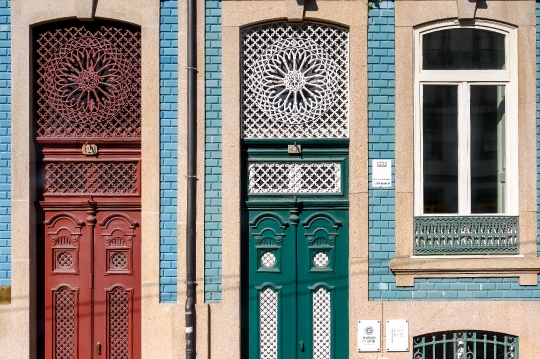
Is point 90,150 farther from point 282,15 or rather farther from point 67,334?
point 282,15

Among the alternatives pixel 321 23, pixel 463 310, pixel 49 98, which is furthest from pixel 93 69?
pixel 463 310

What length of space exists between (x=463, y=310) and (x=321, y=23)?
386 centimetres

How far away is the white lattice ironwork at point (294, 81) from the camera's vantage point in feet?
27.7

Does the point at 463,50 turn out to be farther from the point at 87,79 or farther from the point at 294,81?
the point at 87,79

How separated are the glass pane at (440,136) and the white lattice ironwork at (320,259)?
5.11 feet

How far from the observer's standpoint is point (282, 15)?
27.3 feet

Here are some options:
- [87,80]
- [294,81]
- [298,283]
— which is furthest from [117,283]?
[294,81]

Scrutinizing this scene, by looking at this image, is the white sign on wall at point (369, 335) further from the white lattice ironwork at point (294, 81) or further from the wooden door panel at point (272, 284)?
the white lattice ironwork at point (294, 81)

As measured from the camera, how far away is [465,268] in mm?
8125

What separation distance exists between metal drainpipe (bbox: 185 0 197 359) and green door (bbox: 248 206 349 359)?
29.2 inches

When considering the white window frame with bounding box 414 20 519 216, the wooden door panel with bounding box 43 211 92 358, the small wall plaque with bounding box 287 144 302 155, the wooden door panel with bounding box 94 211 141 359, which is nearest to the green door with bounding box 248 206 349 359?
the small wall plaque with bounding box 287 144 302 155

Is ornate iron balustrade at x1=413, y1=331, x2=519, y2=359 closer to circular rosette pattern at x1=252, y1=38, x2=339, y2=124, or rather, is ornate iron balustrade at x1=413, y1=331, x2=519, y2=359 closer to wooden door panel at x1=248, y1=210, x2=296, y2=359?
wooden door panel at x1=248, y1=210, x2=296, y2=359

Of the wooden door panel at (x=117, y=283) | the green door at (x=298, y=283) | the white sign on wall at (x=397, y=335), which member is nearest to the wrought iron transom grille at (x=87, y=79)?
the wooden door panel at (x=117, y=283)

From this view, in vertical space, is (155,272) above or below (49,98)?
below
